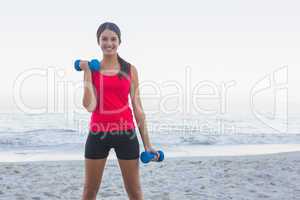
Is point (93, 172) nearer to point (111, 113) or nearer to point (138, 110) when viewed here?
point (111, 113)

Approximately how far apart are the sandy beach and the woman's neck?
3.06 meters

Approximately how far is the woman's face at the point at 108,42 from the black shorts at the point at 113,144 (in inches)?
24.0

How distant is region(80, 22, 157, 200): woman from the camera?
250cm

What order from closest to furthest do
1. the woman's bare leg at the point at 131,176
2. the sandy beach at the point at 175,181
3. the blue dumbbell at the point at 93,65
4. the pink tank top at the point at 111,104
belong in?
the blue dumbbell at the point at 93,65 → the pink tank top at the point at 111,104 → the woman's bare leg at the point at 131,176 → the sandy beach at the point at 175,181

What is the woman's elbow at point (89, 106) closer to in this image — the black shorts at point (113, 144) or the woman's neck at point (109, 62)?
the black shorts at point (113, 144)

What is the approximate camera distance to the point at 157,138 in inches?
660

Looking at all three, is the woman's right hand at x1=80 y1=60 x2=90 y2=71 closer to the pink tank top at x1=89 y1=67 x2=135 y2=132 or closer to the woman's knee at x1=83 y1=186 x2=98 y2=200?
the pink tank top at x1=89 y1=67 x2=135 y2=132

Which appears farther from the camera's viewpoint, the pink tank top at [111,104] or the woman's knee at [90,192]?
the woman's knee at [90,192]

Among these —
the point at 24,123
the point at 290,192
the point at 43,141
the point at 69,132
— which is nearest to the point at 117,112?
the point at 290,192

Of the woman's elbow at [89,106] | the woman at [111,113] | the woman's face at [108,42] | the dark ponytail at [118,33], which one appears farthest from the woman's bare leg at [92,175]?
the woman's face at [108,42]

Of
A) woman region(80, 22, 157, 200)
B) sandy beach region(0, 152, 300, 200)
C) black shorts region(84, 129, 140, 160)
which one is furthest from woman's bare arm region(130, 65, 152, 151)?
sandy beach region(0, 152, 300, 200)

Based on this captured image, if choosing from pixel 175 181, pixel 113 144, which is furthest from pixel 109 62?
pixel 175 181

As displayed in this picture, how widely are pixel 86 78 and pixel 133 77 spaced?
388mm

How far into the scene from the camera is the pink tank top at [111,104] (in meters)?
2.50
